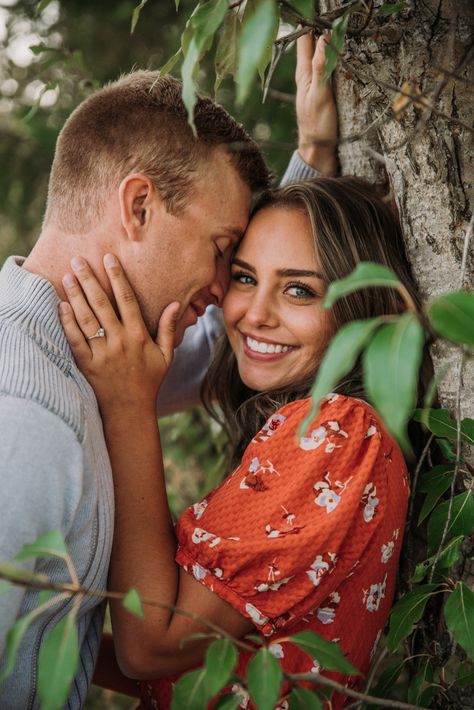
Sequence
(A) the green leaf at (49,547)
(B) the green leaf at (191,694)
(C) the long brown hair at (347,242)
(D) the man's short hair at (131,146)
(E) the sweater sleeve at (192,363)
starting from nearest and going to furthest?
(A) the green leaf at (49,547)
(B) the green leaf at (191,694)
(D) the man's short hair at (131,146)
(C) the long brown hair at (347,242)
(E) the sweater sleeve at (192,363)

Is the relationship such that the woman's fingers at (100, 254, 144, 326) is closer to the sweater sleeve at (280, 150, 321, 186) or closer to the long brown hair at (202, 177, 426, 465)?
the long brown hair at (202, 177, 426, 465)

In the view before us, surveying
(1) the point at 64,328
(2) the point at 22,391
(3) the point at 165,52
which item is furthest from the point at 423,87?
(3) the point at 165,52

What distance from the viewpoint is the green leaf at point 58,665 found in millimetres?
951

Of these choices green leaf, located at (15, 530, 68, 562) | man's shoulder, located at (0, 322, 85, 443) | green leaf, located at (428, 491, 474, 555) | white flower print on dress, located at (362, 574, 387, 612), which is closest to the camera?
green leaf, located at (15, 530, 68, 562)

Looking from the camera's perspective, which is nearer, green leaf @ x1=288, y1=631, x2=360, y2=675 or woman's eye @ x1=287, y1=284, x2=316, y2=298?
green leaf @ x1=288, y1=631, x2=360, y2=675

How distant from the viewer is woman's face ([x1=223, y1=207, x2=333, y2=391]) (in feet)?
7.24

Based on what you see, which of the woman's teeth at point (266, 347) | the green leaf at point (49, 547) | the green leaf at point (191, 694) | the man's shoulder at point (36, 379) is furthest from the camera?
the woman's teeth at point (266, 347)

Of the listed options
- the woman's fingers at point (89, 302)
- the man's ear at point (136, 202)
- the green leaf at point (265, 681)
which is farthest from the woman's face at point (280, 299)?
the green leaf at point (265, 681)

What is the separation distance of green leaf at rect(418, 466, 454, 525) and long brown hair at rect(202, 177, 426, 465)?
1.03 feet

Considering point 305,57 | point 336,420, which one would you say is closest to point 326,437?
point 336,420

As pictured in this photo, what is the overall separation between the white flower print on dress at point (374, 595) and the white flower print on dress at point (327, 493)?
1.12 feet

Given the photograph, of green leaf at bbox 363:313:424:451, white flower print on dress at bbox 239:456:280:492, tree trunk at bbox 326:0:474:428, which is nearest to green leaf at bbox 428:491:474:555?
tree trunk at bbox 326:0:474:428

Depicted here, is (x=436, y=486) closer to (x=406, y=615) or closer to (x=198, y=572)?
(x=406, y=615)

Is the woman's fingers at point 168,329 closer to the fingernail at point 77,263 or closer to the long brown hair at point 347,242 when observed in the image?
the fingernail at point 77,263
